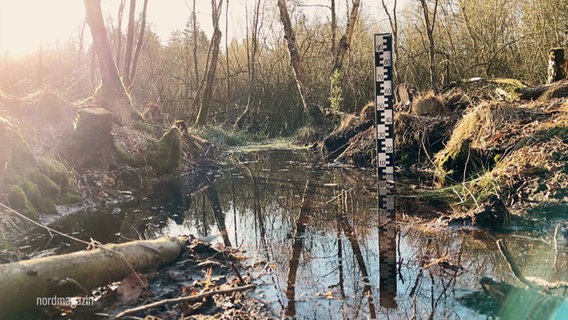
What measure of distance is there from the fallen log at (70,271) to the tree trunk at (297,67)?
33.1ft

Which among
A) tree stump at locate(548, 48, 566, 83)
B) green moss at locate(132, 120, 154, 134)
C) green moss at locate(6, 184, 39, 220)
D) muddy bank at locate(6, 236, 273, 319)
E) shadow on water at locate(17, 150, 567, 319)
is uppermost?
tree stump at locate(548, 48, 566, 83)

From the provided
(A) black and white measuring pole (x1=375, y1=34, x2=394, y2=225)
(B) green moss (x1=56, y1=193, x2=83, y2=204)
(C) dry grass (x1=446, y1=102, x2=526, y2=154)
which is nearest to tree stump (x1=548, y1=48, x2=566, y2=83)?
(C) dry grass (x1=446, y1=102, x2=526, y2=154)

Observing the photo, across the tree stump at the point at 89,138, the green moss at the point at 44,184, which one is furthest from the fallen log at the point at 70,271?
the tree stump at the point at 89,138

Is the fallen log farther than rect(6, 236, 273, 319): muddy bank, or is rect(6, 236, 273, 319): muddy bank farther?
rect(6, 236, 273, 319): muddy bank

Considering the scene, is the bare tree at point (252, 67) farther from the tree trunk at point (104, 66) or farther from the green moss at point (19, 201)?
the green moss at point (19, 201)

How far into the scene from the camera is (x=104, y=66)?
9.44 meters

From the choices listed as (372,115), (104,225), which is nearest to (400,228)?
(104,225)

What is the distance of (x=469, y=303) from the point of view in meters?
2.79

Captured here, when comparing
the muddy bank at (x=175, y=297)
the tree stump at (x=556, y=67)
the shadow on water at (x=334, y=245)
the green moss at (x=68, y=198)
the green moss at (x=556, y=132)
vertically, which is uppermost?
the tree stump at (x=556, y=67)

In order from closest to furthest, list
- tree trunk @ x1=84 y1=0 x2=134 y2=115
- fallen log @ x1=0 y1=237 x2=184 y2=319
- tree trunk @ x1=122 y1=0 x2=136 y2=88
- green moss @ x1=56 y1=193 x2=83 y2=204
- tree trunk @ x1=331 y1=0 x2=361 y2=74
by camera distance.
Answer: fallen log @ x1=0 y1=237 x2=184 y2=319, green moss @ x1=56 y1=193 x2=83 y2=204, tree trunk @ x1=84 y1=0 x2=134 y2=115, tree trunk @ x1=122 y1=0 x2=136 y2=88, tree trunk @ x1=331 y1=0 x2=361 y2=74

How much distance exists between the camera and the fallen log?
2609 millimetres

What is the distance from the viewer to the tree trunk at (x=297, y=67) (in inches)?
497

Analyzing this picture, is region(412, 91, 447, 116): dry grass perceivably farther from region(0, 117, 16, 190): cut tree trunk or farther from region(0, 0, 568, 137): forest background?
region(0, 117, 16, 190): cut tree trunk
